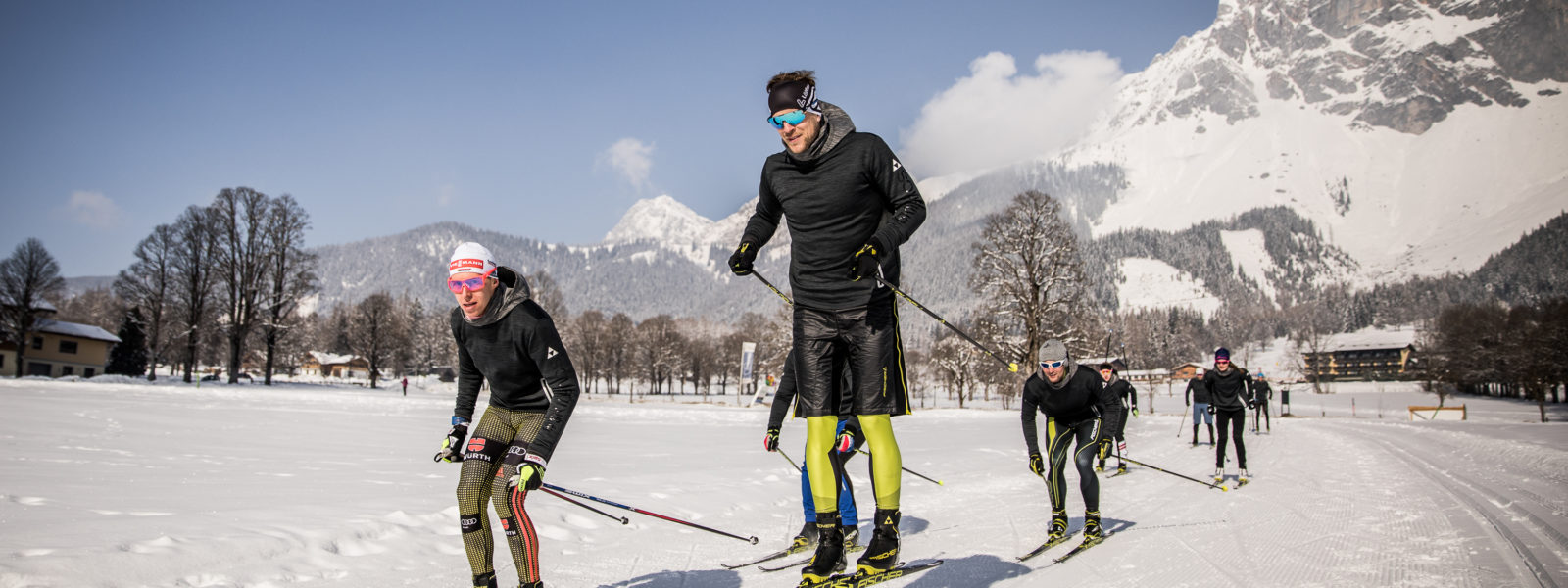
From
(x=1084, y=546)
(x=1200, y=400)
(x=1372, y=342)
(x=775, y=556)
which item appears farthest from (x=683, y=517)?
(x=1372, y=342)

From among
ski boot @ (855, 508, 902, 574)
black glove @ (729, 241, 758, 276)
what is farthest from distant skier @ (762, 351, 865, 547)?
black glove @ (729, 241, 758, 276)

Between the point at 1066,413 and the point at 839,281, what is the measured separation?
419 centimetres

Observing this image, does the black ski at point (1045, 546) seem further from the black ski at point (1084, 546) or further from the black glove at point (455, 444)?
the black glove at point (455, 444)

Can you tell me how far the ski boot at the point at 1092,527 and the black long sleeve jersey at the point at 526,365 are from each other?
4144 millimetres

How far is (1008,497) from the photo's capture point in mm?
9258

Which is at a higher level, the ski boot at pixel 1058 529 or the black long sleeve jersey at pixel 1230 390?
the black long sleeve jersey at pixel 1230 390

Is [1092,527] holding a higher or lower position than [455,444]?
lower

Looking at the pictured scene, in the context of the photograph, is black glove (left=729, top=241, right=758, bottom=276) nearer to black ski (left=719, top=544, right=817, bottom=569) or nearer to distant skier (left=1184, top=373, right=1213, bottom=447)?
black ski (left=719, top=544, right=817, bottom=569)

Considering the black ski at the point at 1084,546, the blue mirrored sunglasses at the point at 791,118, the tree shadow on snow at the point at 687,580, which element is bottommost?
the tree shadow on snow at the point at 687,580

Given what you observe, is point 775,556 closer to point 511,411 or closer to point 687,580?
point 687,580

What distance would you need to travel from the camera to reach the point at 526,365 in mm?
4027

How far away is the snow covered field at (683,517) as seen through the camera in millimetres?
4602

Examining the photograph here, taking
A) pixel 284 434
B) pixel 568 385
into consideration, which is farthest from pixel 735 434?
pixel 568 385

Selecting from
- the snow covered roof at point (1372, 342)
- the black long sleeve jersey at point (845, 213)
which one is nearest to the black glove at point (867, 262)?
the black long sleeve jersey at point (845, 213)
